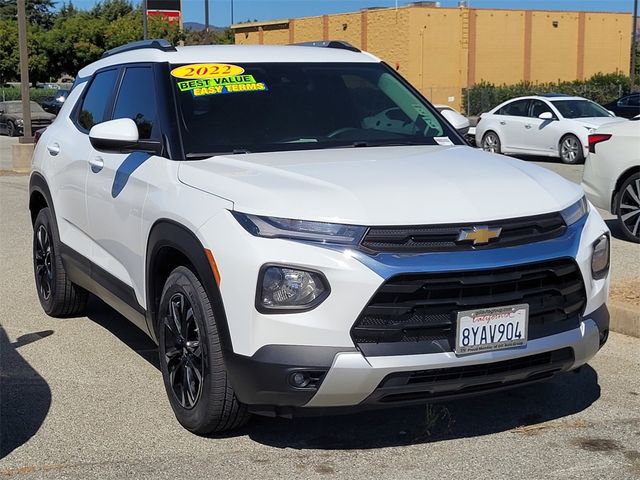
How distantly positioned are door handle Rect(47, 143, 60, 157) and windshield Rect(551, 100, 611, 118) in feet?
49.8

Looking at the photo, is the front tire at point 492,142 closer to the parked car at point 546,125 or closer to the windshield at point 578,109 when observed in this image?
the parked car at point 546,125

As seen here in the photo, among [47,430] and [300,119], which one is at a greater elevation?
[300,119]

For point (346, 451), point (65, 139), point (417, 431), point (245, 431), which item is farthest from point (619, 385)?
point (65, 139)

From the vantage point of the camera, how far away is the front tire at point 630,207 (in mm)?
9352

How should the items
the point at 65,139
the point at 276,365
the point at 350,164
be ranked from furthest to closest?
the point at 65,139, the point at 350,164, the point at 276,365

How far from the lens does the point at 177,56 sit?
5.29 meters

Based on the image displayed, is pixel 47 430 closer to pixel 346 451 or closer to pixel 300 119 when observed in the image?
pixel 346 451

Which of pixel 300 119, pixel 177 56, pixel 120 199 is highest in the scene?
pixel 177 56

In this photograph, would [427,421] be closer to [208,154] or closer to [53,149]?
[208,154]

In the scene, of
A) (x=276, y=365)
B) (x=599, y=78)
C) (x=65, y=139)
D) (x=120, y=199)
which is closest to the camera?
(x=276, y=365)

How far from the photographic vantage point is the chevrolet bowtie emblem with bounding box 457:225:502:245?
382cm

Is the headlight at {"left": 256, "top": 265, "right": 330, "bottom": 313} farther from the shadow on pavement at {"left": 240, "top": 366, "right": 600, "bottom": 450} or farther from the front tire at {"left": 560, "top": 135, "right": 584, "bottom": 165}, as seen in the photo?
the front tire at {"left": 560, "top": 135, "right": 584, "bottom": 165}

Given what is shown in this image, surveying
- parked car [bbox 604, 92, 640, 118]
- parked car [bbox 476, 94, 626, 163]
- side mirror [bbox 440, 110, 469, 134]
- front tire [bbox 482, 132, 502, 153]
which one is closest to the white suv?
side mirror [bbox 440, 110, 469, 134]

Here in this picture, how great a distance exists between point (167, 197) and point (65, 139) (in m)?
2.17
